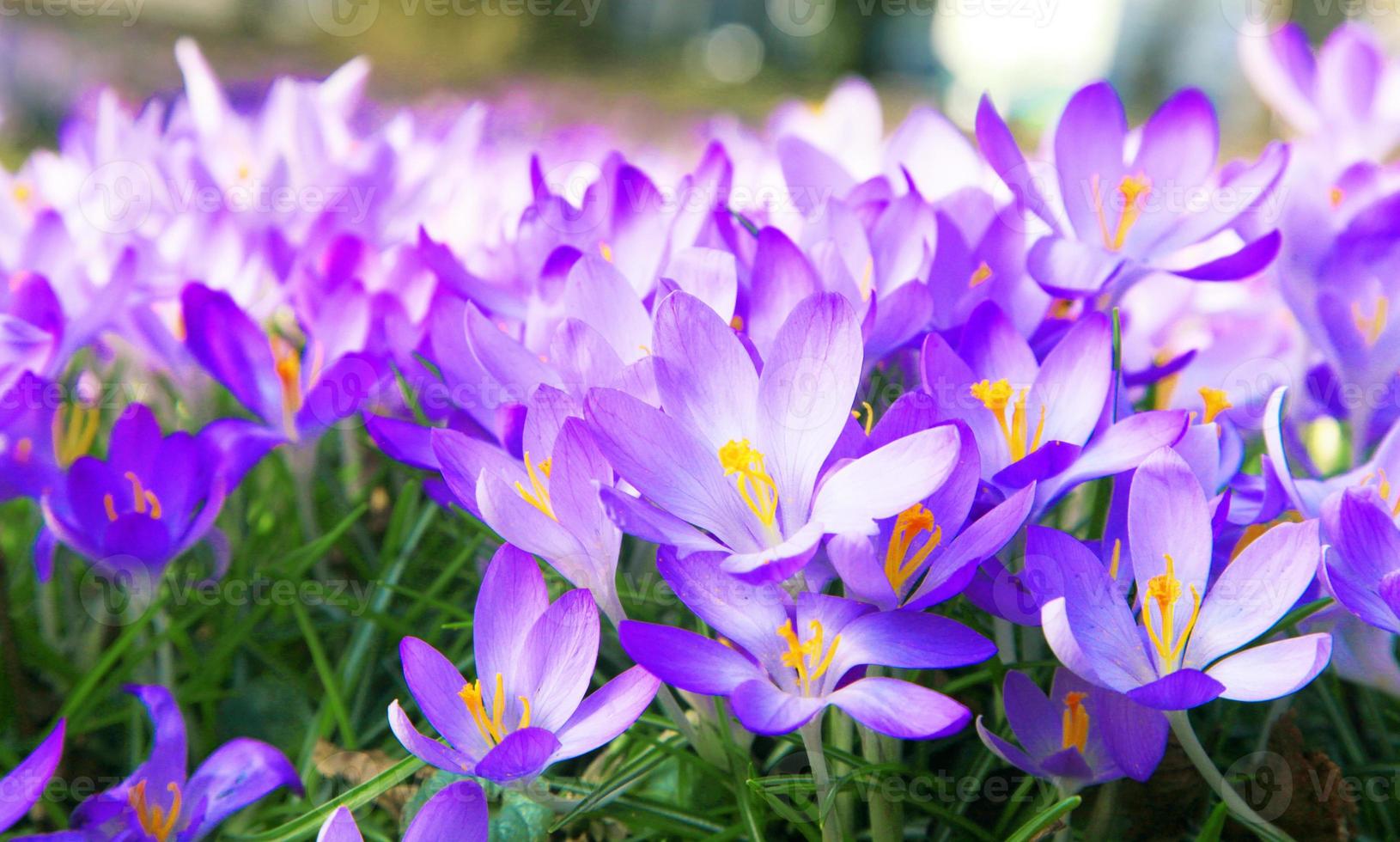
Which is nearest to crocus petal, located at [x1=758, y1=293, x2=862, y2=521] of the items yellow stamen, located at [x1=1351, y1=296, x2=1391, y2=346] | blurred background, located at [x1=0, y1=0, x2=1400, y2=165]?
yellow stamen, located at [x1=1351, y1=296, x2=1391, y2=346]

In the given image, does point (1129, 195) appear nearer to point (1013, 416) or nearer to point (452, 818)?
point (1013, 416)

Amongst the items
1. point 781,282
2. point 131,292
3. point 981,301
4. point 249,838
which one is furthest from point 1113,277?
point 131,292

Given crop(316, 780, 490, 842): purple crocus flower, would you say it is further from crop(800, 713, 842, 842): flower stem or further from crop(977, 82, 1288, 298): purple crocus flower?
crop(977, 82, 1288, 298): purple crocus flower

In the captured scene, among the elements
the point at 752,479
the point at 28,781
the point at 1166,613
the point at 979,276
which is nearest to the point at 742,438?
the point at 752,479

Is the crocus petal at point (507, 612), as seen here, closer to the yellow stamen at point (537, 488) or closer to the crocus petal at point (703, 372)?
the yellow stamen at point (537, 488)

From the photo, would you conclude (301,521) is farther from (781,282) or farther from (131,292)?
(781,282)

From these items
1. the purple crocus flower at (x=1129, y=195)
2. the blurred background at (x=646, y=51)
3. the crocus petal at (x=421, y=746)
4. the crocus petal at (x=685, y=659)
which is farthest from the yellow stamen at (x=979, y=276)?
the blurred background at (x=646, y=51)
